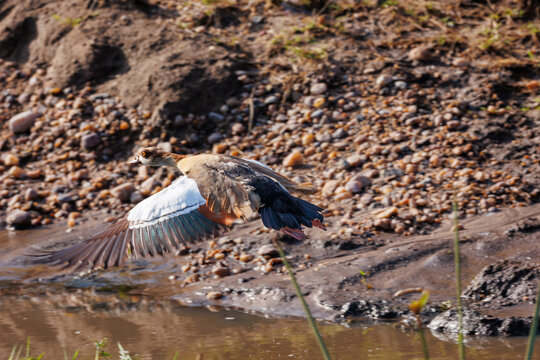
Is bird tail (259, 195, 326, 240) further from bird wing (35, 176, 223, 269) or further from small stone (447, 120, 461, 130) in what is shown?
small stone (447, 120, 461, 130)

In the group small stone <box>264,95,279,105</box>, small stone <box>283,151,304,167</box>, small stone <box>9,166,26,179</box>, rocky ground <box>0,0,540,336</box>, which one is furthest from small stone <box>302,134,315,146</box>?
small stone <box>9,166,26,179</box>

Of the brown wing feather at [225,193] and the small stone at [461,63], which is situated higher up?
the small stone at [461,63]

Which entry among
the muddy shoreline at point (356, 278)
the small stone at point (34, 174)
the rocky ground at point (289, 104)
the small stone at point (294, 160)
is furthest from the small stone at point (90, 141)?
the small stone at point (294, 160)

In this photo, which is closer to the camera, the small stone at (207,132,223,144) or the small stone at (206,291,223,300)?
the small stone at (206,291,223,300)

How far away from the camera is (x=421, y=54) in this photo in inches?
273

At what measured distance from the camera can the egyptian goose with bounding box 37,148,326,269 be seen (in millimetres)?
4164

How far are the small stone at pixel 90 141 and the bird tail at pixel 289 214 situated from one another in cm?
308

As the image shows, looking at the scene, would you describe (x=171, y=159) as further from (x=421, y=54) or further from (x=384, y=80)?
(x=421, y=54)

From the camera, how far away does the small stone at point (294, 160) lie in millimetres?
6199

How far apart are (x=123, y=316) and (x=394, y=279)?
1.84 m

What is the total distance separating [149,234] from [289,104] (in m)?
3.01

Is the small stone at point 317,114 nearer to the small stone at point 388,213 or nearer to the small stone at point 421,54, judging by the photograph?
the small stone at point 421,54

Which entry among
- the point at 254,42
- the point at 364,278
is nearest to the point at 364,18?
the point at 254,42

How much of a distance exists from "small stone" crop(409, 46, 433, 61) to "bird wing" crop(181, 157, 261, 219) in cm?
303
